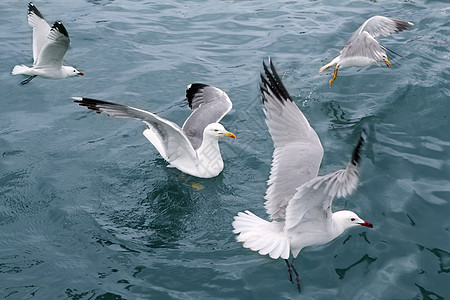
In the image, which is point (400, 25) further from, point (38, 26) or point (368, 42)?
point (38, 26)

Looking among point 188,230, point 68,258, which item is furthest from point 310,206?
point 68,258

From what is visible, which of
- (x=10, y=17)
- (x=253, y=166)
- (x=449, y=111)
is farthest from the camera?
(x=10, y=17)

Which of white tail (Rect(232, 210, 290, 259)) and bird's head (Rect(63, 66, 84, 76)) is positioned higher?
bird's head (Rect(63, 66, 84, 76))

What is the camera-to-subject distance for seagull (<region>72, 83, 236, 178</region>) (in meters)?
6.44

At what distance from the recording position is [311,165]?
17.1ft

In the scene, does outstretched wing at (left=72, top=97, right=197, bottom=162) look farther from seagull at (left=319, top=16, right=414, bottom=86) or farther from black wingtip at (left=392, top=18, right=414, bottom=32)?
black wingtip at (left=392, top=18, right=414, bottom=32)

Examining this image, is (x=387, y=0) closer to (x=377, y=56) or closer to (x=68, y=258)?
(x=377, y=56)

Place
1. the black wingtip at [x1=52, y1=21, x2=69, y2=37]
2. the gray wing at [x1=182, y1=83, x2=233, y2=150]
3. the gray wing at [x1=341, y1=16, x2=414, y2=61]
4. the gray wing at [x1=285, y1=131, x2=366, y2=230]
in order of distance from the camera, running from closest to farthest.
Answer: the gray wing at [x1=285, y1=131, x2=366, y2=230]
the gray wing at [x1=182, y1=83, x2=233, y2=150]
the black wingtip at [x1=52, y1=21, x2=69, y2=37]
the gray wing at [x1=341, y1=16, x2=414, y2=61]

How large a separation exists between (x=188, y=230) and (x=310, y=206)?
1563 mm

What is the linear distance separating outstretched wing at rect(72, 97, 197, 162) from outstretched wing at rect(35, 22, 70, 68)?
7.78 ft

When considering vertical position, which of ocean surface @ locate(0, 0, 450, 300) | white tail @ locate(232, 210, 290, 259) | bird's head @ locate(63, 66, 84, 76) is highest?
bird's head @ locate(63, 66, 84, 76)

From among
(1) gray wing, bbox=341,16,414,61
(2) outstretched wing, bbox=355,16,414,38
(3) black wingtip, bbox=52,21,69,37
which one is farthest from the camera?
(2) outstretched wing, bbox=355,16,414,38

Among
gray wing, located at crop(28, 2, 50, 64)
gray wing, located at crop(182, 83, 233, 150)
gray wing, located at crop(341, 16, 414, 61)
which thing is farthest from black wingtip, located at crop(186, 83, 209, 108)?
gray wing, located at crop(28, 2, 50, 64)

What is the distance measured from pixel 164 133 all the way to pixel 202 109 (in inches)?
50.6
